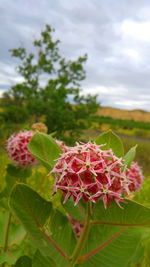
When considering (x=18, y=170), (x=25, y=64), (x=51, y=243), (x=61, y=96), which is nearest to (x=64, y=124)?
(x=61, y=96)

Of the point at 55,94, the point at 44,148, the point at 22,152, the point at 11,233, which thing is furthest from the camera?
the point at 55,94

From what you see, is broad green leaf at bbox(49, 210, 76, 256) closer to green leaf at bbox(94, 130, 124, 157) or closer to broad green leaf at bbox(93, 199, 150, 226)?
broad green leaf at bbox(93, 199, 150, 226)

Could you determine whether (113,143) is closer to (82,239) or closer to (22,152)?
(82,239)

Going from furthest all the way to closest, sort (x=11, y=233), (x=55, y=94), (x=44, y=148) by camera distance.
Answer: (x=55, y=94) → (x=11, y=233) → (x=44, y=148)

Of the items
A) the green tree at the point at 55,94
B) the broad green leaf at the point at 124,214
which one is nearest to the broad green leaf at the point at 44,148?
the broad green leaf at the point at 124,214

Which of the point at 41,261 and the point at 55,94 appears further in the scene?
the point at 55,94

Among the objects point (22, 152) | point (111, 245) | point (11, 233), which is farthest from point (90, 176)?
point (11, 233)

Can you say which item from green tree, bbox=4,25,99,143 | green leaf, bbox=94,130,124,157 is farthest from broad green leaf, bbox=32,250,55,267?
green tree, bbox=4,25,99,143

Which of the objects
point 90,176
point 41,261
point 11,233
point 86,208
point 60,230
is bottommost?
point 11,233

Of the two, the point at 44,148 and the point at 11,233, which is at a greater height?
the point at 44,148
